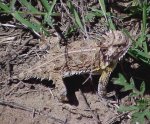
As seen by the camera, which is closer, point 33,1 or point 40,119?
point 40,119

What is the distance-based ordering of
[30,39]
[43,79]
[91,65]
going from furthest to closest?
[30,39]
[43,79]
[91,65]

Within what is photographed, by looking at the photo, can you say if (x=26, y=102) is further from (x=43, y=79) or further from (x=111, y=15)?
(x=111, y=15)

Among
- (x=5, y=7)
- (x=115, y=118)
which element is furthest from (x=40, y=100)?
(x=5, y=7)

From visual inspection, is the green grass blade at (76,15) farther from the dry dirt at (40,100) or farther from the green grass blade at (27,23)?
the dry dirt at (40,100)

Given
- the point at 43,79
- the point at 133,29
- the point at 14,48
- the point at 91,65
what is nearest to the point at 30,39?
the point at 14,48

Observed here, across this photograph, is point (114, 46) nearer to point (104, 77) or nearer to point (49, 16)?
point (104, 77)

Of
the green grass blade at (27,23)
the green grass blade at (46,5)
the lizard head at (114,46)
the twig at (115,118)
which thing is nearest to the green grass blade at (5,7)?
the green grass blade at (27,23)

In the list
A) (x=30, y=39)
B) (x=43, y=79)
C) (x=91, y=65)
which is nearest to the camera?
(x=91, y=65)
